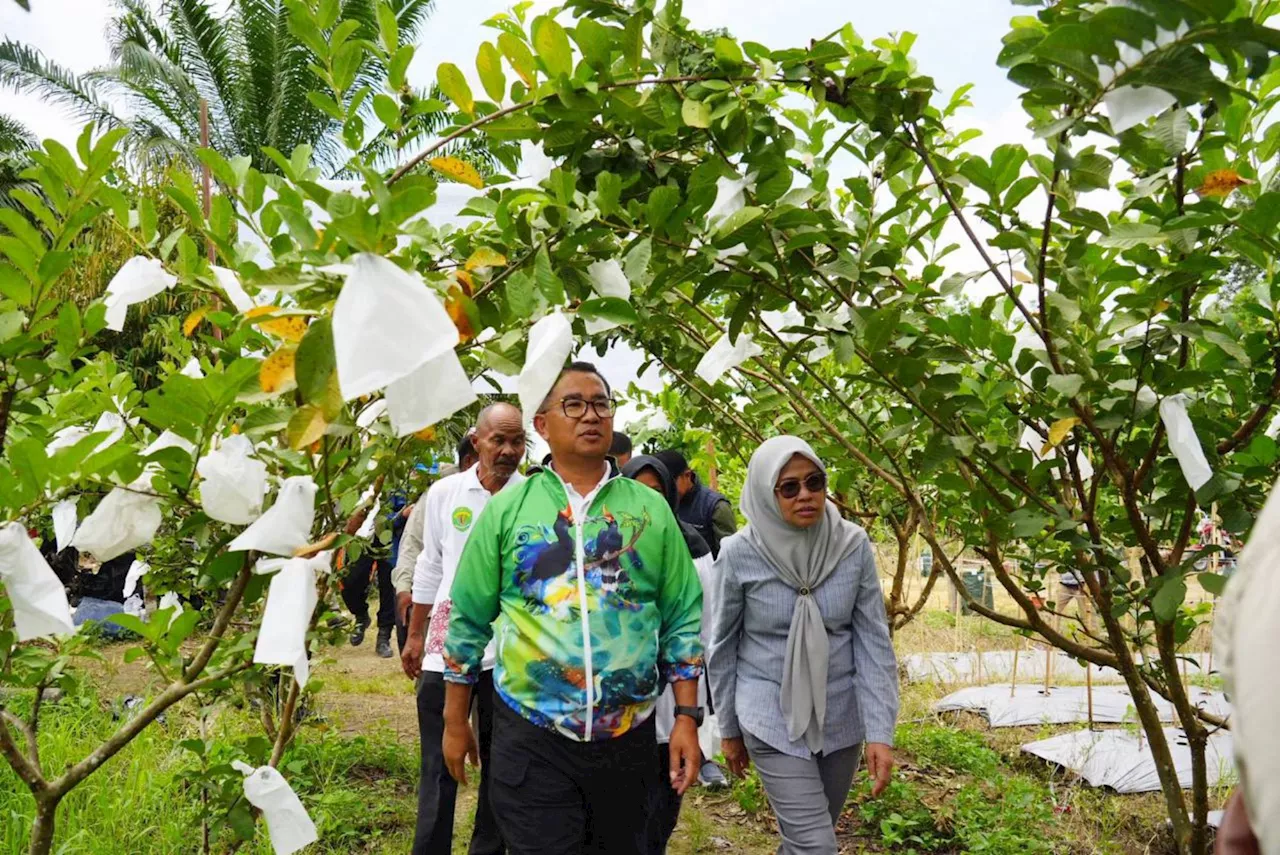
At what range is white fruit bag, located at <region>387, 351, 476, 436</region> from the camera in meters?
1.19

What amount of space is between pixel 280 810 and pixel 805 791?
5.06 feet

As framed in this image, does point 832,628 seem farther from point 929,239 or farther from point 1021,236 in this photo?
point 1021,236

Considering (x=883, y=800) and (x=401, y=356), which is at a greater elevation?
(x=401, y=356)

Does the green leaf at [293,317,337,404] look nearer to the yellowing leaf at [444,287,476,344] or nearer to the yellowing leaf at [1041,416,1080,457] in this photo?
the yellowing leaf at [444,287,476,344]

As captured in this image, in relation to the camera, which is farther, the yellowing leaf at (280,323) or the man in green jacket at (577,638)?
the man in green jacket at (577,638)

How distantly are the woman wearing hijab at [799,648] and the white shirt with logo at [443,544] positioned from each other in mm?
842

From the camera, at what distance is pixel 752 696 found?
312 cm

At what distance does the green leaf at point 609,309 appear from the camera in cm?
155

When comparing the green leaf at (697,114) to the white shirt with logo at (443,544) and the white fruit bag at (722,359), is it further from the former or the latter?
the white shirt with logo at (443,544)

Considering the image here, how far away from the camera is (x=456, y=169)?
5.76 feet

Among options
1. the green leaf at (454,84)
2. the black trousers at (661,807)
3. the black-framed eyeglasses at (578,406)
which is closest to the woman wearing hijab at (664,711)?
the black trousers at (661,807)

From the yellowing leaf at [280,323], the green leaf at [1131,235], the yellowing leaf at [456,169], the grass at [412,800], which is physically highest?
the yellowing leaf at [456,169]

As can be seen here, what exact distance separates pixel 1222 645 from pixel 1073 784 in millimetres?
4638

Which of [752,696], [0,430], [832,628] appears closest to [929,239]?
[832,628]
